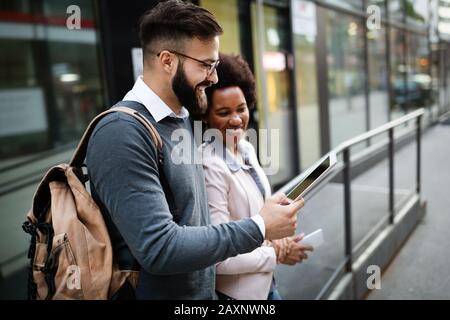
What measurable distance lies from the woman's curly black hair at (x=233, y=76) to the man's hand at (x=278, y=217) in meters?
0.50

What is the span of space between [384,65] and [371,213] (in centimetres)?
584

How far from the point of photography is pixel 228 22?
4.38m

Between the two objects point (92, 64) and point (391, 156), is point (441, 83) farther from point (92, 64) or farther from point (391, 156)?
point (92, 64)

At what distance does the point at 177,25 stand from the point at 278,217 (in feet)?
1.87

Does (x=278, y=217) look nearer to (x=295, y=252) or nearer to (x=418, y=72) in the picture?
(x=295, y=252)

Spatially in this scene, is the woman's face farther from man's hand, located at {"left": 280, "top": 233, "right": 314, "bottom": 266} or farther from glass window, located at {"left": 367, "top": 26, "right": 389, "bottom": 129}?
glass window, located at {"left": 367, "top": 26, "right": 389, "bottom": 129}

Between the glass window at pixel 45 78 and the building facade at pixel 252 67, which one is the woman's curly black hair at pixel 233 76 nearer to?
the building facade at pixel 252 67

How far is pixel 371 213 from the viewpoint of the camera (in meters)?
3.44

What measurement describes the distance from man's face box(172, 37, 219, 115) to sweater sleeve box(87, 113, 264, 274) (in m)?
0.19

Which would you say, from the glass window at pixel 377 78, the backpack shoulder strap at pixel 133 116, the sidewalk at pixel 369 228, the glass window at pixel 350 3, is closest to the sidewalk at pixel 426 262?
the sidewalk at pixel 369 228

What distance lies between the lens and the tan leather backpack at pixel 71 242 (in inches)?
40.6

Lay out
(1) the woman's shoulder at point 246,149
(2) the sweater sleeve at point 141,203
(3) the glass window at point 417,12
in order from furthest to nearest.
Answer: (3) the glass window at point 417,12 → (1) the woman's shoulder at point 246,149 → (2) the sweater sleeve at point 141,203

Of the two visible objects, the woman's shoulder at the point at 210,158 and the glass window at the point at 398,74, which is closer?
the woman's shoulder at the point at 210,158

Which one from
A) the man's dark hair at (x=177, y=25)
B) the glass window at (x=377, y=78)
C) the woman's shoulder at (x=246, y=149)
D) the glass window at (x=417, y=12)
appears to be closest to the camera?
the man's dark hair at (x=177, y=25)
